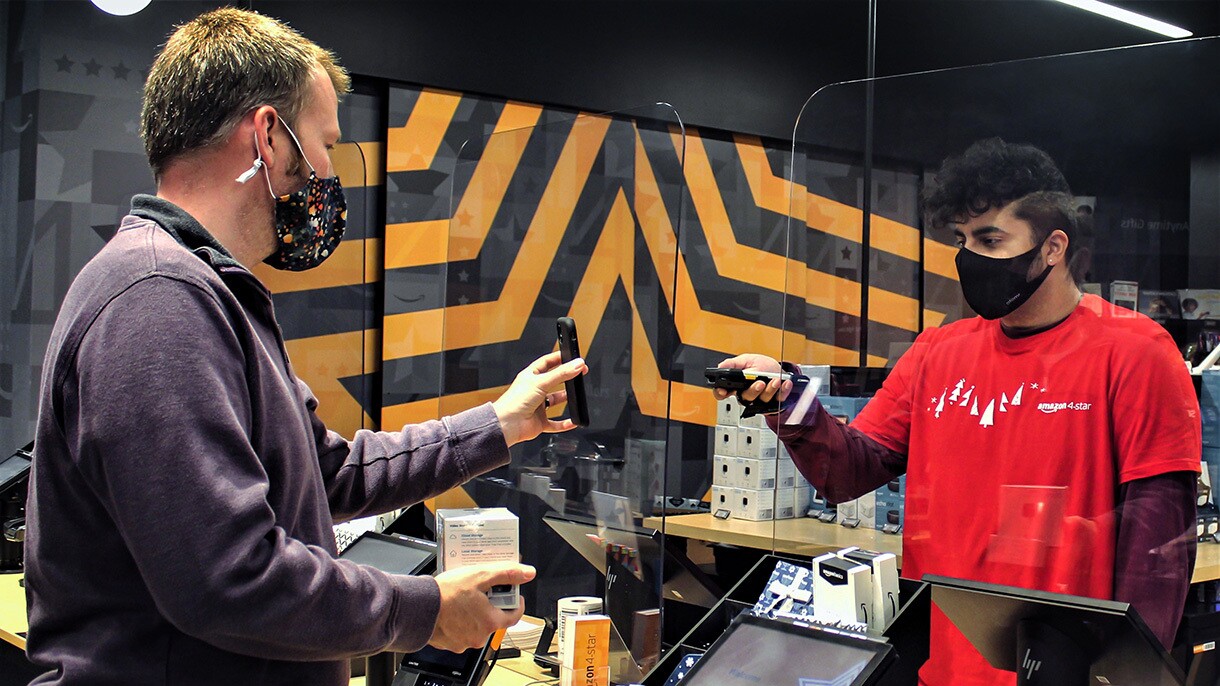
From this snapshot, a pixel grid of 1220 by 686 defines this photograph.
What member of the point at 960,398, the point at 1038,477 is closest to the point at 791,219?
the point at 960,398

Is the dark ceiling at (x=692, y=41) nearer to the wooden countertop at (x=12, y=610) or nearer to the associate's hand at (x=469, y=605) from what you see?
the wooden countertop at (x=12, y=610)

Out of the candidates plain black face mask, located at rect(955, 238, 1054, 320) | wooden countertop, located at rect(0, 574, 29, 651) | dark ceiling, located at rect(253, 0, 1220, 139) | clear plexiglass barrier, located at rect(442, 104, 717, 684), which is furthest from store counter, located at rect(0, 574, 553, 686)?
dark ceiling, located at rect(253, 0, 1220, 139)

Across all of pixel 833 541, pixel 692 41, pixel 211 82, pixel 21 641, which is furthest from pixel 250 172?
pixel 692 41

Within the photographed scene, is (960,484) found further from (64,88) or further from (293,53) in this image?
(64,88)

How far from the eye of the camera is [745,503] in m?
5.50

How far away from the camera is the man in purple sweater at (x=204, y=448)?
1.20m

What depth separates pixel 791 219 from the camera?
2.29 m

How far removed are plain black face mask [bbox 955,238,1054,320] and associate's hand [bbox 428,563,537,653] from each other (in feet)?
3.25

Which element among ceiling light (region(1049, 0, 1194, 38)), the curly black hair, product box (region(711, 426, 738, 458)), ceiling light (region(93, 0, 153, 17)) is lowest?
product box (region(711, 426, 738, 458))

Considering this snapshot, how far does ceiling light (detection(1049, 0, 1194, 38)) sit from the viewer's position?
6.66 metres

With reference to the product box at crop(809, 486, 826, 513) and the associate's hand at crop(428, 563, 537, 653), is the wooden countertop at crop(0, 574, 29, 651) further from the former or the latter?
the product box at crop(809, 486, 826, 513)

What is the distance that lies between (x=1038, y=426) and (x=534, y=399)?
3.08ft

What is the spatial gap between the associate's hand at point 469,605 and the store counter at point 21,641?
1.12 m

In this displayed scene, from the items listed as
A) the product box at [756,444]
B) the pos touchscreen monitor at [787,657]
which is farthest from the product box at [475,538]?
the product box at [756,444]
